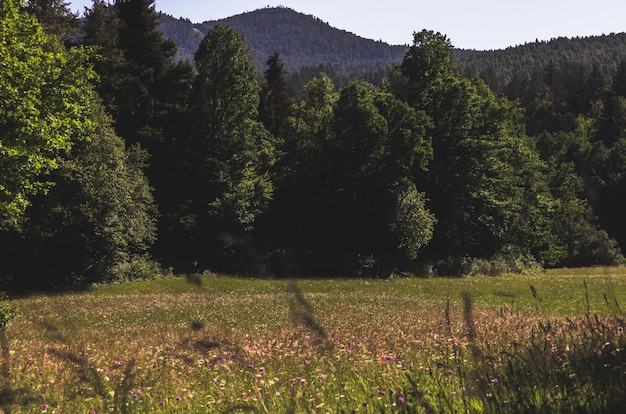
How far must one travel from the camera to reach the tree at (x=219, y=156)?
5116 centimetres

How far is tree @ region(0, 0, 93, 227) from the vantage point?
17000mm

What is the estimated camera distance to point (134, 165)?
45.1 m

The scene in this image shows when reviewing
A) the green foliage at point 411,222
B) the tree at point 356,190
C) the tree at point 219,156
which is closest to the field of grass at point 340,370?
the green foliage at point 411,222

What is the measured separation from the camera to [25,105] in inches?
669

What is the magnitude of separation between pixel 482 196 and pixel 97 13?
44138mm

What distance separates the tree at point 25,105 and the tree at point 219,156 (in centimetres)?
3113

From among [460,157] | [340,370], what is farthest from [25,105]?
[460,157]

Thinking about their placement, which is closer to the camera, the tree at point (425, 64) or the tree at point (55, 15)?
the tree at point (55, 15)

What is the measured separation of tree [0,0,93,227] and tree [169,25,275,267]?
102ft

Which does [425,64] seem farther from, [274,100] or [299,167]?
[274,100]

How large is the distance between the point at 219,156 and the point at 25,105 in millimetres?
36421

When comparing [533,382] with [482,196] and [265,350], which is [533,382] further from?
[482,196]

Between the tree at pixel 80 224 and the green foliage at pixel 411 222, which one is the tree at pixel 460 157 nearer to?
the green foliage at pixel 411 222

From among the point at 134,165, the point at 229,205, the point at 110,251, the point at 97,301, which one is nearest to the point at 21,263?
the point at 110,251
